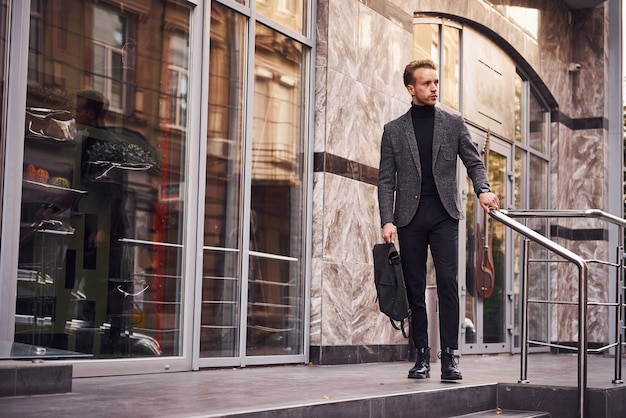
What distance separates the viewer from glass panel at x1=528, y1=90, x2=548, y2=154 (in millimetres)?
13502

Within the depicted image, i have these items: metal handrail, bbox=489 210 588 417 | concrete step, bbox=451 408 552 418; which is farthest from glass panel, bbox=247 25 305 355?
metal handrail, bbox=489 210 588 417

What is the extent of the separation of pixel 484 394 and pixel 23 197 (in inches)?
114

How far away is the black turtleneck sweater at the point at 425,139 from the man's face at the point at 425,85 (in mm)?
69

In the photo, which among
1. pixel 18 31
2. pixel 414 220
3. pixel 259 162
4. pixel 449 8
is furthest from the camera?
pixel 449 8

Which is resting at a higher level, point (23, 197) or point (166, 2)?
point (166, 2)

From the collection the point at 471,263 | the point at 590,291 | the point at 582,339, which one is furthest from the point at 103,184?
the point at 590,291

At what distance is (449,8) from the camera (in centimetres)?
1059

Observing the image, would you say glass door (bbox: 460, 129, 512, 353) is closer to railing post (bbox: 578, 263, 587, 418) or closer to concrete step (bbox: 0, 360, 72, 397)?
railing post (bbox: 578, 263, 587, 418)

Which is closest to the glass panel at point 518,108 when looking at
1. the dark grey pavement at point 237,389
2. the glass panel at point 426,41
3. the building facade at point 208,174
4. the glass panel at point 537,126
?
the glass panel at point 537,126

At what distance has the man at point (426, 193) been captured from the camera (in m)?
5.91

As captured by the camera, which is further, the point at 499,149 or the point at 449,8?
the point at 499,149

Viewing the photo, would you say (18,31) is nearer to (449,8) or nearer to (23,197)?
(23,197)

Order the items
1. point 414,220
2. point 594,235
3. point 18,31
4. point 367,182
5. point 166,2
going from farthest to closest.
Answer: point 594,235 → point 367,182 → point 166,2 → point 414,220 → point 18,31

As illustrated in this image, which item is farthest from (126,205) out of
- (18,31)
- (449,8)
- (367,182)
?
(449,8)
